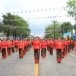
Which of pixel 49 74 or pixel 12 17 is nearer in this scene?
pixel 49 74

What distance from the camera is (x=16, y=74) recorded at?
1788 cm

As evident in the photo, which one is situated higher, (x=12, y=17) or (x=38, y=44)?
(x=12, y=17)

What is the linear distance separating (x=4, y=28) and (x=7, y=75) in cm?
10925

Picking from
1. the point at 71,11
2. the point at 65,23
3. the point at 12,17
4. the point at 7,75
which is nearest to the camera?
the point at 7,75

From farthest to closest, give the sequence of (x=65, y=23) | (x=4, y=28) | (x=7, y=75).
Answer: (x=65, y=23)
(x=4, y=28)
(x=7, y=75)

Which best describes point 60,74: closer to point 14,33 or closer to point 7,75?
point 7,75

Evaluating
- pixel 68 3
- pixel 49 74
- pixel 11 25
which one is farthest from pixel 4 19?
pixel 49 74

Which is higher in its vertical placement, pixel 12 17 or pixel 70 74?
pixel 12 17

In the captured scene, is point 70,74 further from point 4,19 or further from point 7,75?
point 4,19

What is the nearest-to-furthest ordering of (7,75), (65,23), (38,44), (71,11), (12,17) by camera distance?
(7,75) → (38,44) → (71,11) → (12,17) → (65,23)

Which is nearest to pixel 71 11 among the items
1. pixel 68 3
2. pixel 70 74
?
pixel 68 3

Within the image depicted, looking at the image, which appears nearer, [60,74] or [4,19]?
[60,74]

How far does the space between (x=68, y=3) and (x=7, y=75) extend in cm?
7807

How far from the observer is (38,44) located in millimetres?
26906
